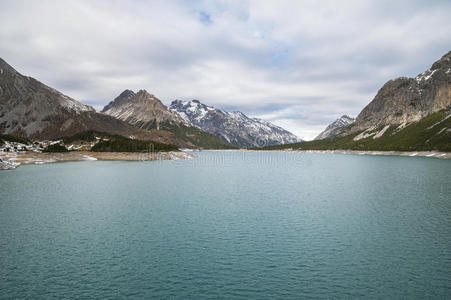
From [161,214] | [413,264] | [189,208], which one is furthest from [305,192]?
[413,264]

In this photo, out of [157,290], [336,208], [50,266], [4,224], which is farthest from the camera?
[336,208]

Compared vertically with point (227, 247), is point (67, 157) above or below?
above

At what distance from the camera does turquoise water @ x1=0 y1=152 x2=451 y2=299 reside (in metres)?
24.0

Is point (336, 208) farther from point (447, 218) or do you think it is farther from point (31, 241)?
point (31, 241)

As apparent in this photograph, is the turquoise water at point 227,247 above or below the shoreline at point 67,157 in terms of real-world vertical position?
below

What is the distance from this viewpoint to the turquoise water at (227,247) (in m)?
24.0

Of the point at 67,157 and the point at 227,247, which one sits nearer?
the point at 227,247

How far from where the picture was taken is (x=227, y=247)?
32.9 meters

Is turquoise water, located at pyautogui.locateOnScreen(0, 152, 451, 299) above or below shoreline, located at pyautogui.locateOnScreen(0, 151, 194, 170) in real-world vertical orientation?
below

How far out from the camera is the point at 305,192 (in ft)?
225

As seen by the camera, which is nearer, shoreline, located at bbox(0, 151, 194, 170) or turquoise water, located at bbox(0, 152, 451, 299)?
turquoise water, located at bbox(0, 152, 451, 299)

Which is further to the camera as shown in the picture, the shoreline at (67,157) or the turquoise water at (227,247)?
the shoreline at (67,157)

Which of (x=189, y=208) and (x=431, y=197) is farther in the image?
(x=431, y=197)

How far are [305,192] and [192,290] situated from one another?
162ft
